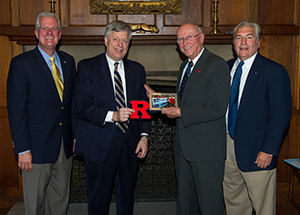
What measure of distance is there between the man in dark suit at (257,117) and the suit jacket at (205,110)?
0.49 ft

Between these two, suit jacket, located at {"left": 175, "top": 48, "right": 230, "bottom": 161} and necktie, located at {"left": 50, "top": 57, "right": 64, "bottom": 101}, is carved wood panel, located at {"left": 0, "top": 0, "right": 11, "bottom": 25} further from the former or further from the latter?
suit jacket, located at {"left": 175, "top": 48, "right": 230, "bottom": 161}

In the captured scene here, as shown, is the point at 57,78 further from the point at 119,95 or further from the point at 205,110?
the point at 205,110

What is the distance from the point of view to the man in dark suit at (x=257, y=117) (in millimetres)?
2094

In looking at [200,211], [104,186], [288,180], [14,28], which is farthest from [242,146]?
[14,28]

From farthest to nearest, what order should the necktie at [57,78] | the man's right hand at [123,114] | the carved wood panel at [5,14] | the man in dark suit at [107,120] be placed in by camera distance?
the carved wood panel at [5,14]
the necktie at [57,78]
the man in dark suit at [107,120]
the man's right hand at [123,114]

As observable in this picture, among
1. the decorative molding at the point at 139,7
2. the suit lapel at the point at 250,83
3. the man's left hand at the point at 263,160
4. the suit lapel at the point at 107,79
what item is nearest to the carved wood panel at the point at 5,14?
the decorative molding at the point at 139,7

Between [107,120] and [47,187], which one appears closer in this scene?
[107,120]

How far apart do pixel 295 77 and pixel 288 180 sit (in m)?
1.13

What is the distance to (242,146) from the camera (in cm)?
219

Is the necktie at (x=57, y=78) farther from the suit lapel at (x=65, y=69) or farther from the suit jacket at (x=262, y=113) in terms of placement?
the suit jacket at (x=262, y=113)

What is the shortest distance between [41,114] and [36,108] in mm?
56

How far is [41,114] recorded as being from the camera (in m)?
2.21

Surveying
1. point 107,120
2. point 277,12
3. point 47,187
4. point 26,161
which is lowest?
point 47,187

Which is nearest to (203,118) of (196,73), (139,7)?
(196,73)
